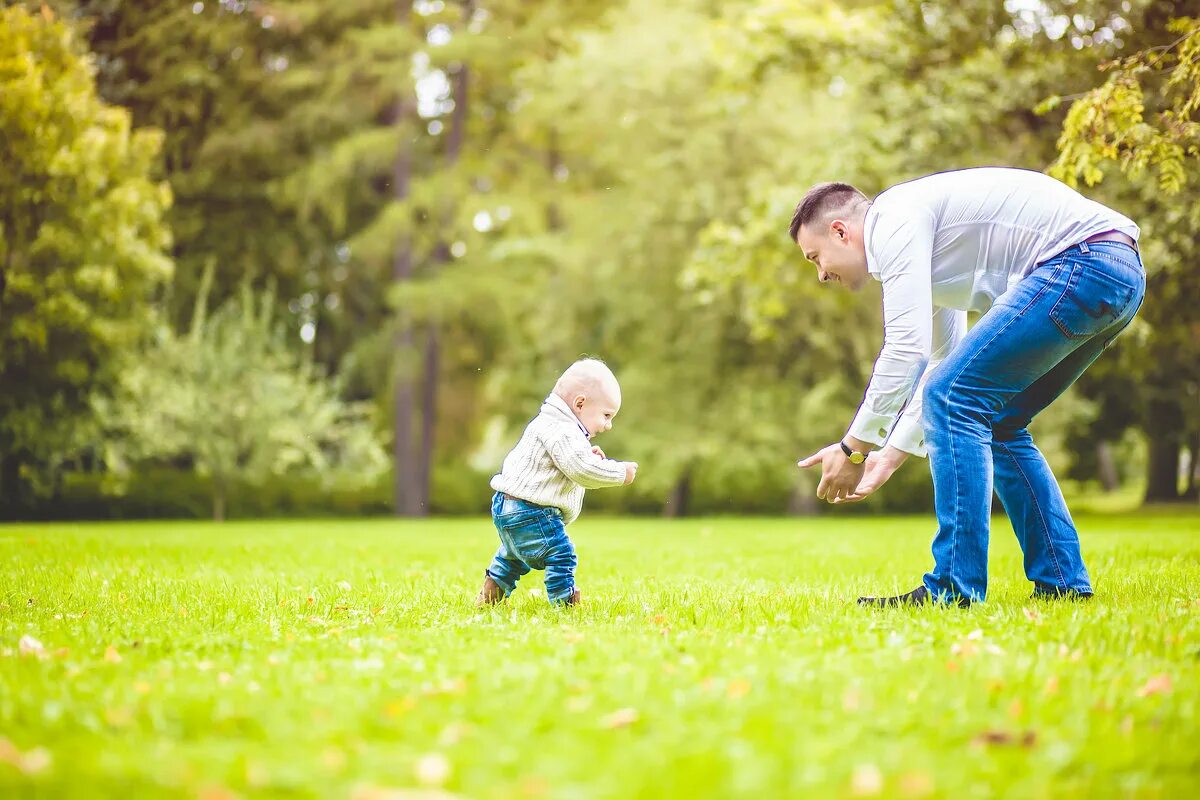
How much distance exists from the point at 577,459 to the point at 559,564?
54cm

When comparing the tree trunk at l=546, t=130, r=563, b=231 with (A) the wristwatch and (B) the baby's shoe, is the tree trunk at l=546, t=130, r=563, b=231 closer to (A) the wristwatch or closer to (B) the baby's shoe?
(B) the baby's shoe

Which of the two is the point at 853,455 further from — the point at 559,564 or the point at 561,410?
the point at 559,564

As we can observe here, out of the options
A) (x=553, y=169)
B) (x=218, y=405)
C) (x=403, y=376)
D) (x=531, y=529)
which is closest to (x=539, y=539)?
(x=531, y=529)

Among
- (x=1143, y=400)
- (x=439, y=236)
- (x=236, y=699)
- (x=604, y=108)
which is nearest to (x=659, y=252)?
(x=604, y=108)

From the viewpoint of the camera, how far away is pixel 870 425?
14.2 feet

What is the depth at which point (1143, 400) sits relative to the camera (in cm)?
2350

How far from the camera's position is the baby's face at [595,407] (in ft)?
16.7

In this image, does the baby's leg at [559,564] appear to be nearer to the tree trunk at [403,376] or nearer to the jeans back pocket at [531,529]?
the jeans back pocket at [531,529]

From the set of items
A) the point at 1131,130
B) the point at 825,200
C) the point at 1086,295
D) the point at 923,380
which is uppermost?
the point at 1131,130

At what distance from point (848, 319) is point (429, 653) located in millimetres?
18967

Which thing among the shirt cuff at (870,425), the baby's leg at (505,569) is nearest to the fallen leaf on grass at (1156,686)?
the shirt cuff at (870,425)

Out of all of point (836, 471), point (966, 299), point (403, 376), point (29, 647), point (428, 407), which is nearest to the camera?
point (29, 647)

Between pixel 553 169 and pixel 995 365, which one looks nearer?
pixel 995 365

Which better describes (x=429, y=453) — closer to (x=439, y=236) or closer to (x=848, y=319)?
(x=439, y=236)
